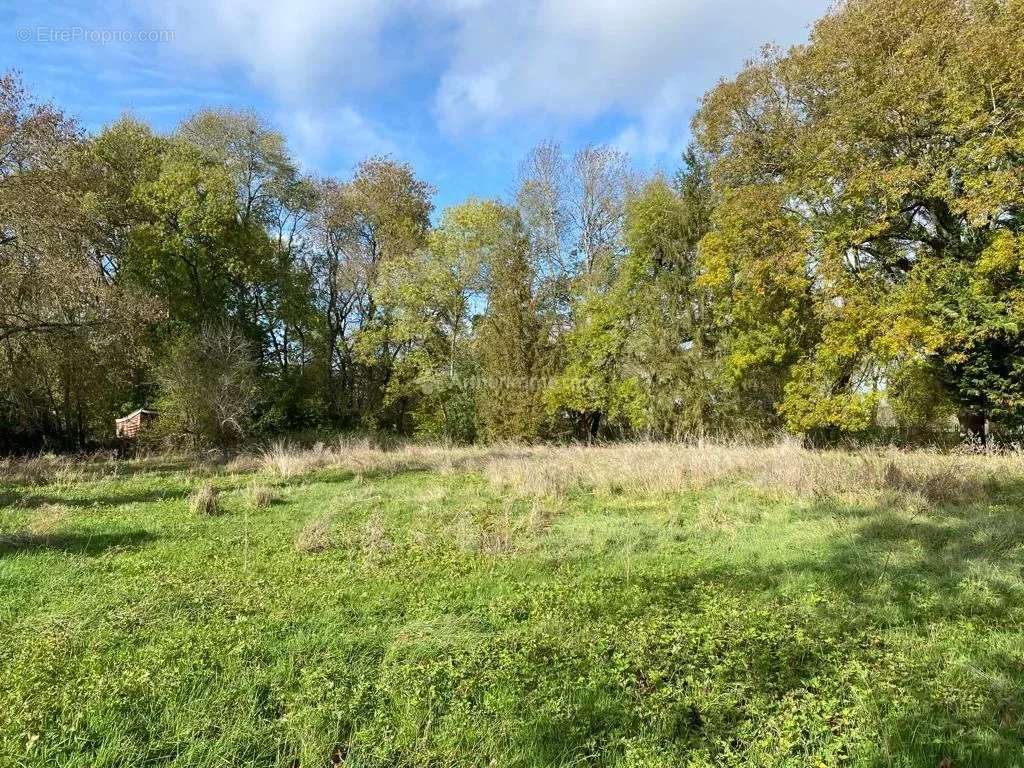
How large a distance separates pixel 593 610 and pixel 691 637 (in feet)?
2.85

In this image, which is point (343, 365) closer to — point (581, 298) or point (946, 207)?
point (581, 298)

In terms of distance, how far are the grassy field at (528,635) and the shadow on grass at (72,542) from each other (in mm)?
50

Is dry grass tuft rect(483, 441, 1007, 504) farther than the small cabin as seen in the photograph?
No

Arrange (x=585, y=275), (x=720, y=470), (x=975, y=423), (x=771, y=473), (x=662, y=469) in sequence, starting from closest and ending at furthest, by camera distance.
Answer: (x=771, y=473), (x=662, y=469), (x=720, y=470), (x=975, y=423), (x=585, y=275)

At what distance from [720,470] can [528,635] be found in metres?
7.78

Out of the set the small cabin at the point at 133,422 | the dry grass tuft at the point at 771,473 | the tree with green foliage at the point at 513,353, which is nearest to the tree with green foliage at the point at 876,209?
the dry grass tuft at the point at 771,473

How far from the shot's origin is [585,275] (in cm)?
2519

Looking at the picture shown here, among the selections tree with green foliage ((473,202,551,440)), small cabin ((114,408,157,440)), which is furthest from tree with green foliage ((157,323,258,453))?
tree with green foliage ((473,202,551,440))

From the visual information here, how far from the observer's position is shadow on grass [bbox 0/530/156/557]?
6461 millimetres

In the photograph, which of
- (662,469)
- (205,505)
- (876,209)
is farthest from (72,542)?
(876,209)

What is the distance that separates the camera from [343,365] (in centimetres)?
3017

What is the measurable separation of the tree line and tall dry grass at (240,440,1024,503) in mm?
5408

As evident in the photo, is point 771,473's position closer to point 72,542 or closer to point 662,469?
point 662,469

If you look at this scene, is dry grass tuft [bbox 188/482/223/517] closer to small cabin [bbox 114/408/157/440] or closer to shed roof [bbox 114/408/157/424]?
small cabin [bbox 114/408/157/440]
